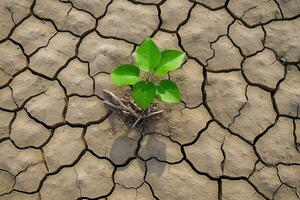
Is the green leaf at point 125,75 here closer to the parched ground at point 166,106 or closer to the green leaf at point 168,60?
the green leaf at point 168,60

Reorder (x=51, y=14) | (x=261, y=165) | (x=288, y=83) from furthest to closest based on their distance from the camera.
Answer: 1. (x=51, y=14)
2. (x=288, y=83)
3. (x=261, y=165)

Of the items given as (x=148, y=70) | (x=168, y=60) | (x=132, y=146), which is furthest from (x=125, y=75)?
(x=132, y=146)

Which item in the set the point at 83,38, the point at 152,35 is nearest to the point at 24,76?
the point at 83,38

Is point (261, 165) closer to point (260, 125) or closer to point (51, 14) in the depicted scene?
point (260, 125)

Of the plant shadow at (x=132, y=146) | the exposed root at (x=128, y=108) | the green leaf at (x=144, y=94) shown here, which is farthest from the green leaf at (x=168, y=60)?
the plant shadow at (x=132, y=146)

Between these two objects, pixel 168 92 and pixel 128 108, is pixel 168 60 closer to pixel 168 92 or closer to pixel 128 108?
pixel 168 92

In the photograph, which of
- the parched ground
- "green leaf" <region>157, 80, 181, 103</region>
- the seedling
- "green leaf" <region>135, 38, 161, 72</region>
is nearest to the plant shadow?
the parched ground
